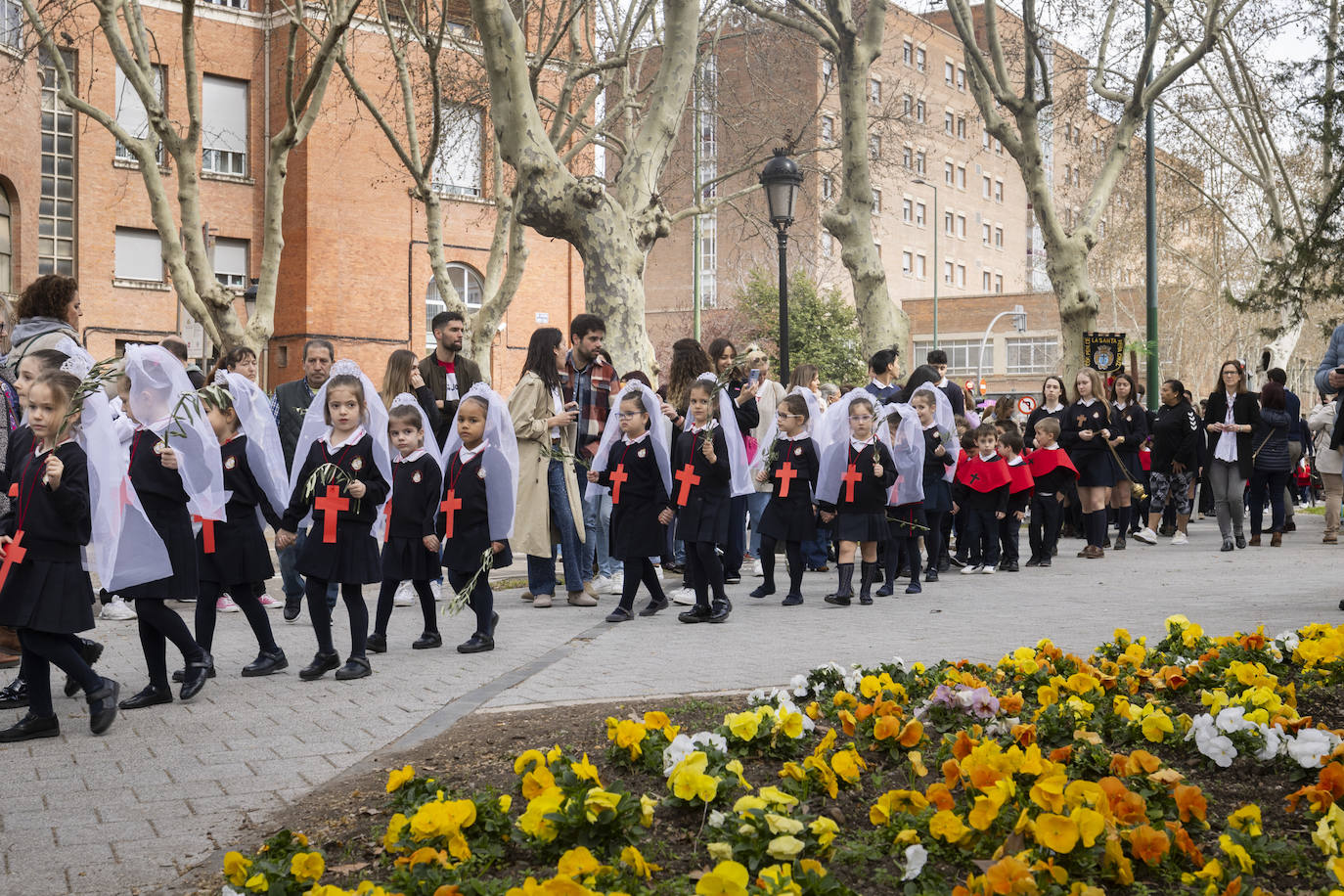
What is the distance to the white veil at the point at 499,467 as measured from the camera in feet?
28.0

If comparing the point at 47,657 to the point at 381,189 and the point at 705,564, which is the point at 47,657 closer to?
the point at 705,564

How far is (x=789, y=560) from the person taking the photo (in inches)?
424

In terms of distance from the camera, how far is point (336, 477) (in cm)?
745

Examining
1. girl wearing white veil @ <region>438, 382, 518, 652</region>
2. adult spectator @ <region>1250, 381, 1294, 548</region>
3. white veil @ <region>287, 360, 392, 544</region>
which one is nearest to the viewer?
white veil @ <region>287, 360, 392, 544</region>

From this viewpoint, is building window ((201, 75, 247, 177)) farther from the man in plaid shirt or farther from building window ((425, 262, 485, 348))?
the man in plaid shirt

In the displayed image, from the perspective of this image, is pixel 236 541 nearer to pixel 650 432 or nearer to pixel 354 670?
pixel 354 670

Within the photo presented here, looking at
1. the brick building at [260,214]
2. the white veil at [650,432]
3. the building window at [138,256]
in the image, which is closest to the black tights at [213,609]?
the white veil at [650,432]

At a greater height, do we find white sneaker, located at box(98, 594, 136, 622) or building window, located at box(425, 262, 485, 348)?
building window, located at box(425, 262, 485, 348)

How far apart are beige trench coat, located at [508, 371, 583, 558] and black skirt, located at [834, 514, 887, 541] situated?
2.04m

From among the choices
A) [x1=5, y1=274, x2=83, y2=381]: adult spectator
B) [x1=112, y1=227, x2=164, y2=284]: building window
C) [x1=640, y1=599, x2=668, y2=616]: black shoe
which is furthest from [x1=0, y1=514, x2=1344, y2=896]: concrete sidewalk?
[x1=112, y1=227, x2=164, y2=284]: building window

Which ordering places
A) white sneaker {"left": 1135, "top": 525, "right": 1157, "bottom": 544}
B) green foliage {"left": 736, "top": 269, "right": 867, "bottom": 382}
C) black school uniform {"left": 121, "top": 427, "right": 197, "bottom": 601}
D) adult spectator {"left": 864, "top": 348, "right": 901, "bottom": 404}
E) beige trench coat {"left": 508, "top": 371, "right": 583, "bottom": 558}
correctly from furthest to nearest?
green foliage {"left": 736, "top": 269, "right": 867, "bottom": 382} < white sneaker {"left": 1135, "top": 525, "right": 1157, "bottom": 544} < adult spectator {"left": 864, "top": 348, "right": 901, "bottom": 404} < beige trench coat {"left": 508, "top": 371, "right": 583, "bottom": 558} < black school uniform {"left": 121, "top": 427, "right": 197, "bottom": 601}

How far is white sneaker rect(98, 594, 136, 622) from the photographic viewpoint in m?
10.1

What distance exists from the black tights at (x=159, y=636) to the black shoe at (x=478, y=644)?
1741mm

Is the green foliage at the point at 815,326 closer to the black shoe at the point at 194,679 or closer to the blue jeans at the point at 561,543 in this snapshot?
the blue jeans at the point at 561,543
